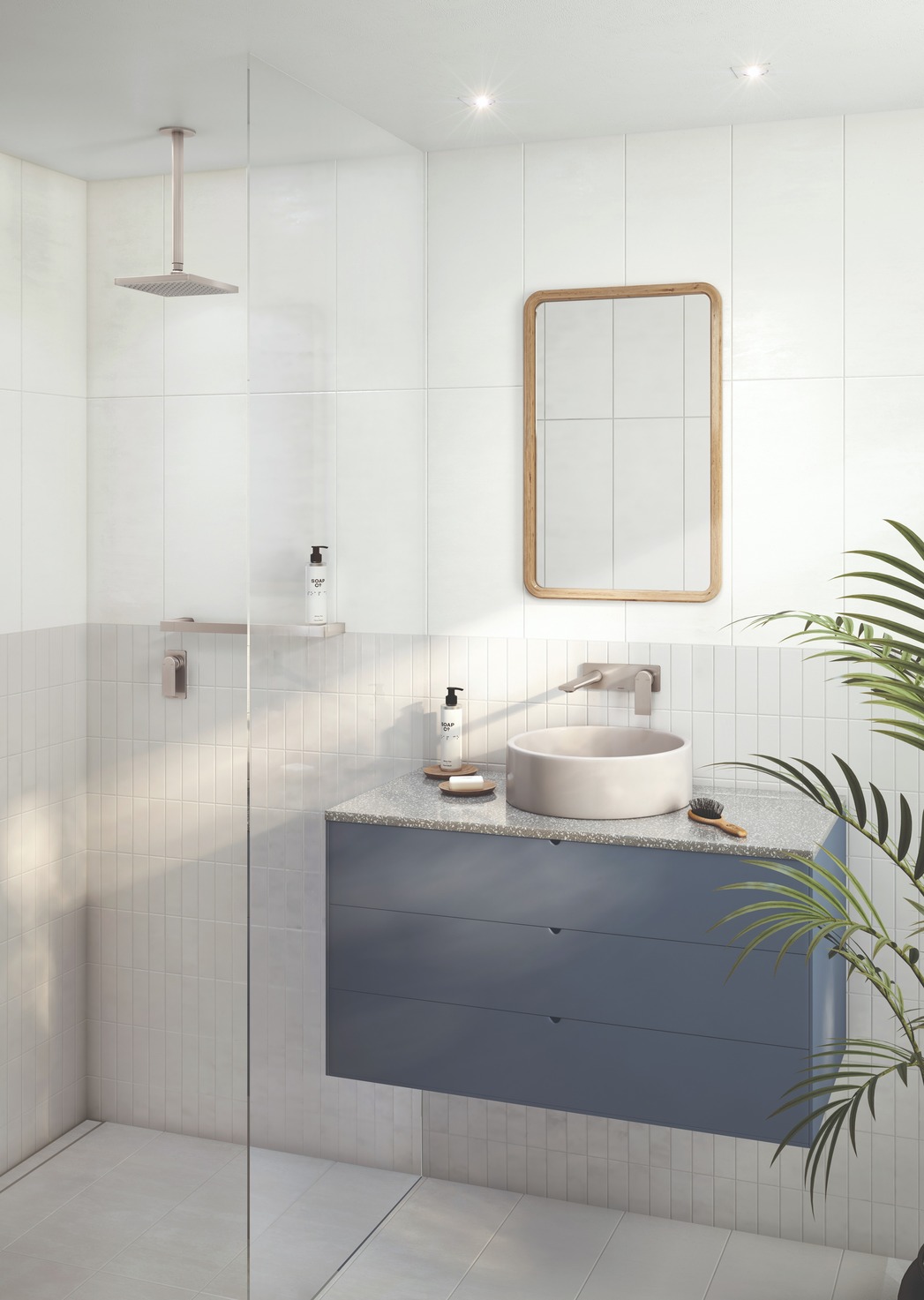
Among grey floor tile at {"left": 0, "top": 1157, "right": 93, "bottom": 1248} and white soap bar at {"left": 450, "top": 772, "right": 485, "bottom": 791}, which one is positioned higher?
white soap bar at {"left": 450, "top": 772, "right": 485, "bottom": 791}

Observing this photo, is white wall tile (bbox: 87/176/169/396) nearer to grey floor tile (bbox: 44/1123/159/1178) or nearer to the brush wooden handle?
the brush wooden handle

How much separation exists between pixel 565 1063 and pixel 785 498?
4.40 feet

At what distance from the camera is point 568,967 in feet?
8.14

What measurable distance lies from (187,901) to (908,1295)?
6.61 feet

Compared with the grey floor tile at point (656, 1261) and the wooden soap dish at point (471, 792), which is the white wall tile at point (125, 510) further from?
the grey floor tile at point (656, 1261)

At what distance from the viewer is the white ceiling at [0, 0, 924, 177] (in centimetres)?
213

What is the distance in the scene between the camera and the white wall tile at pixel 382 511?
104 inches

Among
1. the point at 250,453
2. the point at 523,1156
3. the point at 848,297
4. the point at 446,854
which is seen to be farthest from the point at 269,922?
the point at 848,297

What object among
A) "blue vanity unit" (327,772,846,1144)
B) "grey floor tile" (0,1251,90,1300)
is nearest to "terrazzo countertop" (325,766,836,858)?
"blue vanity unit" (327,772,846,1144)

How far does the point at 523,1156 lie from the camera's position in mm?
3051

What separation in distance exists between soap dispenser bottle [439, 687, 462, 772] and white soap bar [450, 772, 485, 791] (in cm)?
14

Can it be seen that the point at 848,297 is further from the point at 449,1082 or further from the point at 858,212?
the point at 449,1082

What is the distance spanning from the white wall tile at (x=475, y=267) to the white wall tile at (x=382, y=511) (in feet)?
0.51

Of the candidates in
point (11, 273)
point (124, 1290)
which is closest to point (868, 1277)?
point (124, 1290)
